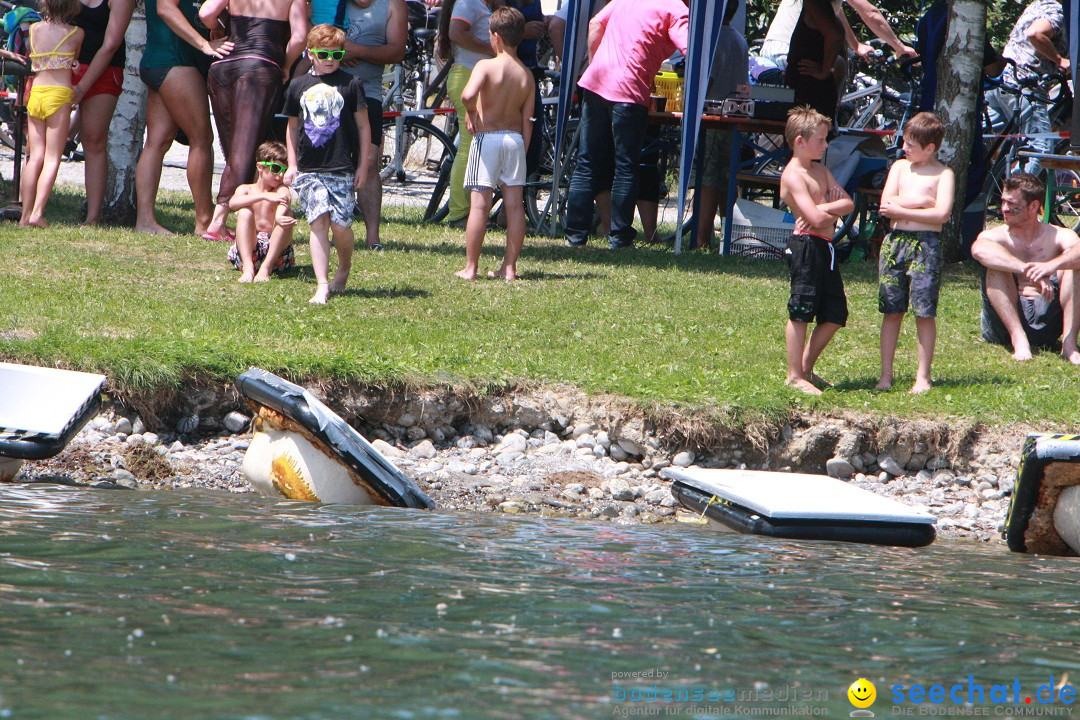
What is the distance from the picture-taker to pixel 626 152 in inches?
441

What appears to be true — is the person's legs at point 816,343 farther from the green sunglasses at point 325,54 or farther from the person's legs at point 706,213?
the person's legs at point 706,213

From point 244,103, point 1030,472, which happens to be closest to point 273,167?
point 244,103

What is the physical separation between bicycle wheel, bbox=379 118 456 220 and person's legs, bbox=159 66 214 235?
10.1 feet

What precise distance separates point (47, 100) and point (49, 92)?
7cm

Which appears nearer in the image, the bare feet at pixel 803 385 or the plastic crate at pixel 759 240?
the bare feet at pixel 803 385

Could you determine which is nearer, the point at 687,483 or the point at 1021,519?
the point at 1021,519

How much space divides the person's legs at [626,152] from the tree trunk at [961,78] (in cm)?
244

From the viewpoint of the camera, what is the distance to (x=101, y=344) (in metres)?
6.58

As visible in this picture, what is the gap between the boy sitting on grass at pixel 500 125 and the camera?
904 centimetres

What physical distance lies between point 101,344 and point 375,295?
7.58ft

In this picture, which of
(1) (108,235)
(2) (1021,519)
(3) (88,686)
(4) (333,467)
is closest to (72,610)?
(3) (88,686)

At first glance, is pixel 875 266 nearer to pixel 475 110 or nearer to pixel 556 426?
pixel 475 110

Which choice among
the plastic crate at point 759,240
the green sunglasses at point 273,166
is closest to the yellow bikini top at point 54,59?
the green sunglasses at point 273,166

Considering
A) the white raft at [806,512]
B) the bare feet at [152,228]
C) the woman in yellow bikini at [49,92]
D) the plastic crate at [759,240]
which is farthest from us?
the plastic crate at [759,240]
